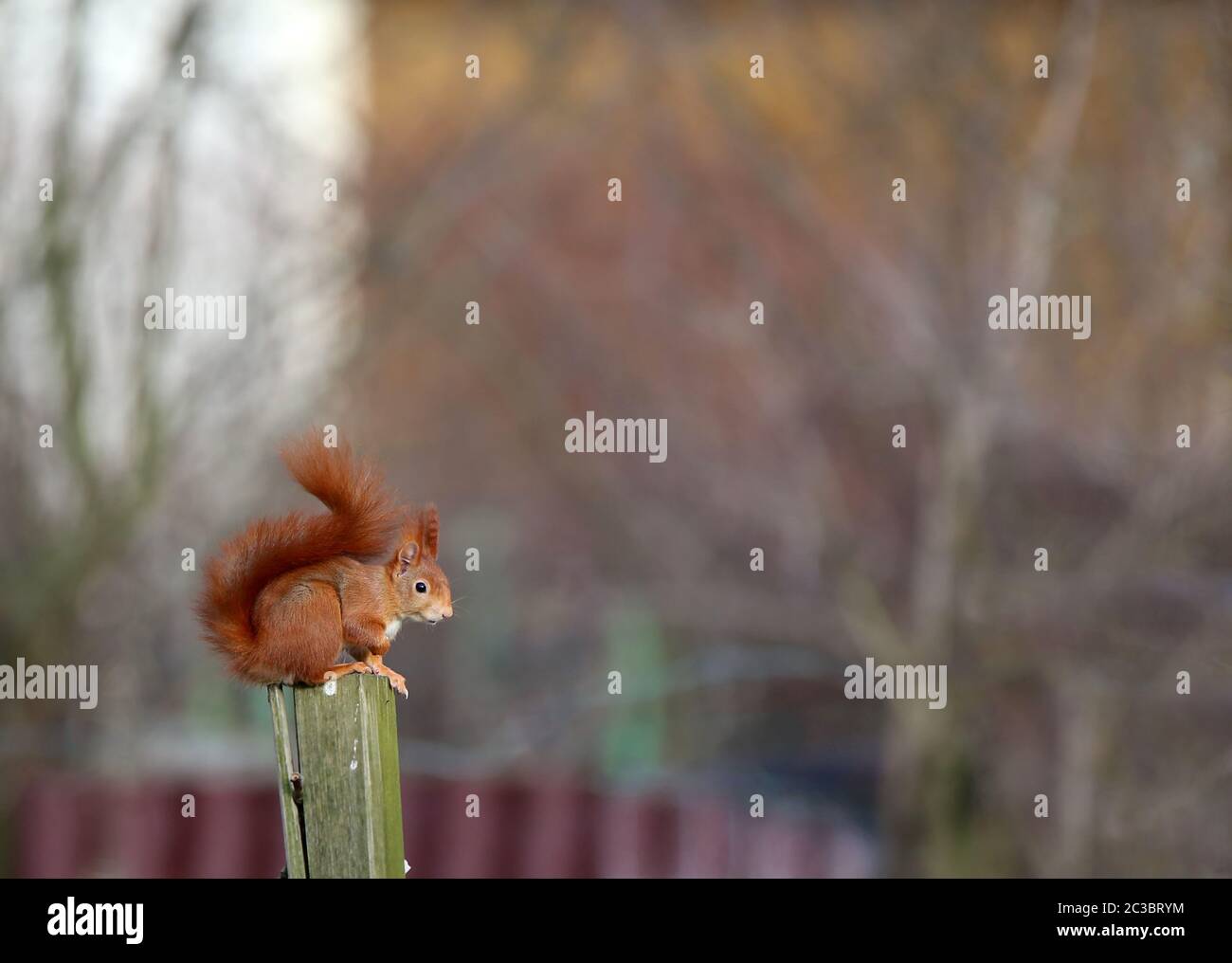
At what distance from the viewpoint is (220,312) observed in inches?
259

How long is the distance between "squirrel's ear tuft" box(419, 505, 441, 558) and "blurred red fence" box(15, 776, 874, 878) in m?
5.31

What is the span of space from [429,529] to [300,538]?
0.23 meters

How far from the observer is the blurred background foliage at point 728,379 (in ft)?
21.7

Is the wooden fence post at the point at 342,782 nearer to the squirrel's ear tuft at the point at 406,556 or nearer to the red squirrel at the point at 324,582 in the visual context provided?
the red squirrel at the point at 324,582

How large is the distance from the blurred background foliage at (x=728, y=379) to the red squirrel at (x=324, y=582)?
11.3ft

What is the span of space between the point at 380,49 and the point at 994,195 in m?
3.38

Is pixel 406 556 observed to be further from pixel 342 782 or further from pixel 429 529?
pixel 342 782

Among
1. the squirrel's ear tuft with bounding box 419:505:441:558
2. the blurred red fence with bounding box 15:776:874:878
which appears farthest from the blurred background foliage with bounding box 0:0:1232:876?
the squirrel's ear tuft with bounding box 419:505:441:558

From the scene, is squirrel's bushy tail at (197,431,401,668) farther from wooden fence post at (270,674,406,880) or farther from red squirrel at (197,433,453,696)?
wooden fence post at (270,674,406,880)

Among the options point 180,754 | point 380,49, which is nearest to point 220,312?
point 380,49

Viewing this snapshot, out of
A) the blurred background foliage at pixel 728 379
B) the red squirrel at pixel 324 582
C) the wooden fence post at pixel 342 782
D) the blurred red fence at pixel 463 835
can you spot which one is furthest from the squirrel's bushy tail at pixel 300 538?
the blurred red fence at pixel 463 835

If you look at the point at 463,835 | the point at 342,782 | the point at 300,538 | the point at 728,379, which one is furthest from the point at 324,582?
the point at 728,379

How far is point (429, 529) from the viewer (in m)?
2.69
